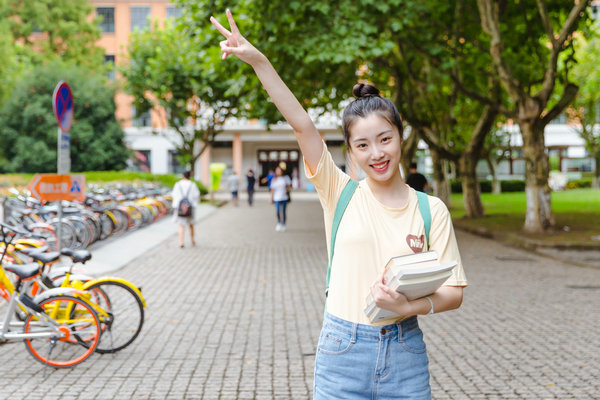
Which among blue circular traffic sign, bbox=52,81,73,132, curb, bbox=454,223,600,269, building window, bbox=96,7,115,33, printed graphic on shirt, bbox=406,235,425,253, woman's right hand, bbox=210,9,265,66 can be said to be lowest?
curb, bbox=454,223,600,269

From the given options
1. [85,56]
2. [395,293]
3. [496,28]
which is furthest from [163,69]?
[395,293]

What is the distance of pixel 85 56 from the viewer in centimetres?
4944

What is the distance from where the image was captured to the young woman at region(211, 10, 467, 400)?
7.42 feet

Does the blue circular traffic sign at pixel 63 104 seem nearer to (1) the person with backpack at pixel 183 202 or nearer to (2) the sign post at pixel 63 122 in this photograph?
(2) the sign post at pixel 63 122

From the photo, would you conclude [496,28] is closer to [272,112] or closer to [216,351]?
[272,112]

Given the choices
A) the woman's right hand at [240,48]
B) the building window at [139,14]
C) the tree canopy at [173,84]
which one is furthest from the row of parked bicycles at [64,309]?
the building window at [139,14]

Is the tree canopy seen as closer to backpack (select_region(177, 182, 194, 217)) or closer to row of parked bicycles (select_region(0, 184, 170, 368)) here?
backpack (select_region(177, 182, 194, 217))

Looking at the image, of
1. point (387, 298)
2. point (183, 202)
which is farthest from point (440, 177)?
point (387, 298)

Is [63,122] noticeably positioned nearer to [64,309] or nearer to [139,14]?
[64,309]

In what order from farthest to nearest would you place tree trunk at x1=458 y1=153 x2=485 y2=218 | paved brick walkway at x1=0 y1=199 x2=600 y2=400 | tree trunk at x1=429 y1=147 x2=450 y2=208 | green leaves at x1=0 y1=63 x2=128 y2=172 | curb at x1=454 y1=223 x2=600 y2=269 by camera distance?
green leaves at x1=0 y1=63 x2=128 y2=172, tree trunk at x1=429 y1=147 x2=450 y2=208, tree trunk at x1=458 y1=153 x2=485 y2=218, curb at x1=454 y1=223 x2=600 y2=269, paved brick walkway at x1=0 y1=199 x2=600 y2=400

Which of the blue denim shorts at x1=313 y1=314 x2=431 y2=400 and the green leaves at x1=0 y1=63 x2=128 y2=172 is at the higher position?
the green leaves at x1=0 y1=63 x2=128 y2=172

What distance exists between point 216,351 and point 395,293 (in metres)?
4.24

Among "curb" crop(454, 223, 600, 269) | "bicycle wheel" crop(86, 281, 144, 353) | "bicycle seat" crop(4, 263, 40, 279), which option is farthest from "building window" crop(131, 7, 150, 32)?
"bicycle seat" crop(4, 263, 40, 279)

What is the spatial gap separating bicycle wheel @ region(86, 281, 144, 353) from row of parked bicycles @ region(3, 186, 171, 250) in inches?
174
